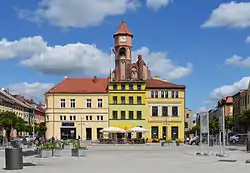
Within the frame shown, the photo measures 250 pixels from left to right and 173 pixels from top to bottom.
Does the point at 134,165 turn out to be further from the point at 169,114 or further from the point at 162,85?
the point at 162,85

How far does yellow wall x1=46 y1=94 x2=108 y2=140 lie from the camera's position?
311 ft

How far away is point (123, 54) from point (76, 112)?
1529 cm

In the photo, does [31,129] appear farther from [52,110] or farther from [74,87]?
[74,87]

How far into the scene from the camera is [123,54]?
98.5 metres

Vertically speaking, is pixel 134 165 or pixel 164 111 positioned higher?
pixel 164 111

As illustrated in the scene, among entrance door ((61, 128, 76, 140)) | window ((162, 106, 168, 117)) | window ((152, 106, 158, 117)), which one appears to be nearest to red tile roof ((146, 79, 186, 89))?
window ((162, 106, 168, 117))

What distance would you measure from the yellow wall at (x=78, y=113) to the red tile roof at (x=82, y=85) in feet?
3.55

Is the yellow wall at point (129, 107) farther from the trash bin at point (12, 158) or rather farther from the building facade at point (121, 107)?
the trash bin at point (12, 158)

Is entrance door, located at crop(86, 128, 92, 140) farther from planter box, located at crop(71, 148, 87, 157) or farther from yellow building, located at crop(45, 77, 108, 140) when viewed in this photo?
planter box, located at crop(71, 148, 87, 157)

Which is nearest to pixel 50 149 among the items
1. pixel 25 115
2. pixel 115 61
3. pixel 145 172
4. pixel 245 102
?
pixel 145 172

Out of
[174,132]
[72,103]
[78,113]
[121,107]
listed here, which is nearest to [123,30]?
[121,107]

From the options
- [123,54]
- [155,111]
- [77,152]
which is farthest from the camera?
[123,54]

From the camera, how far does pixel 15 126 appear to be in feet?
248

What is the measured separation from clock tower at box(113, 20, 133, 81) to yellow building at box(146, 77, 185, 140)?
19.5ft
